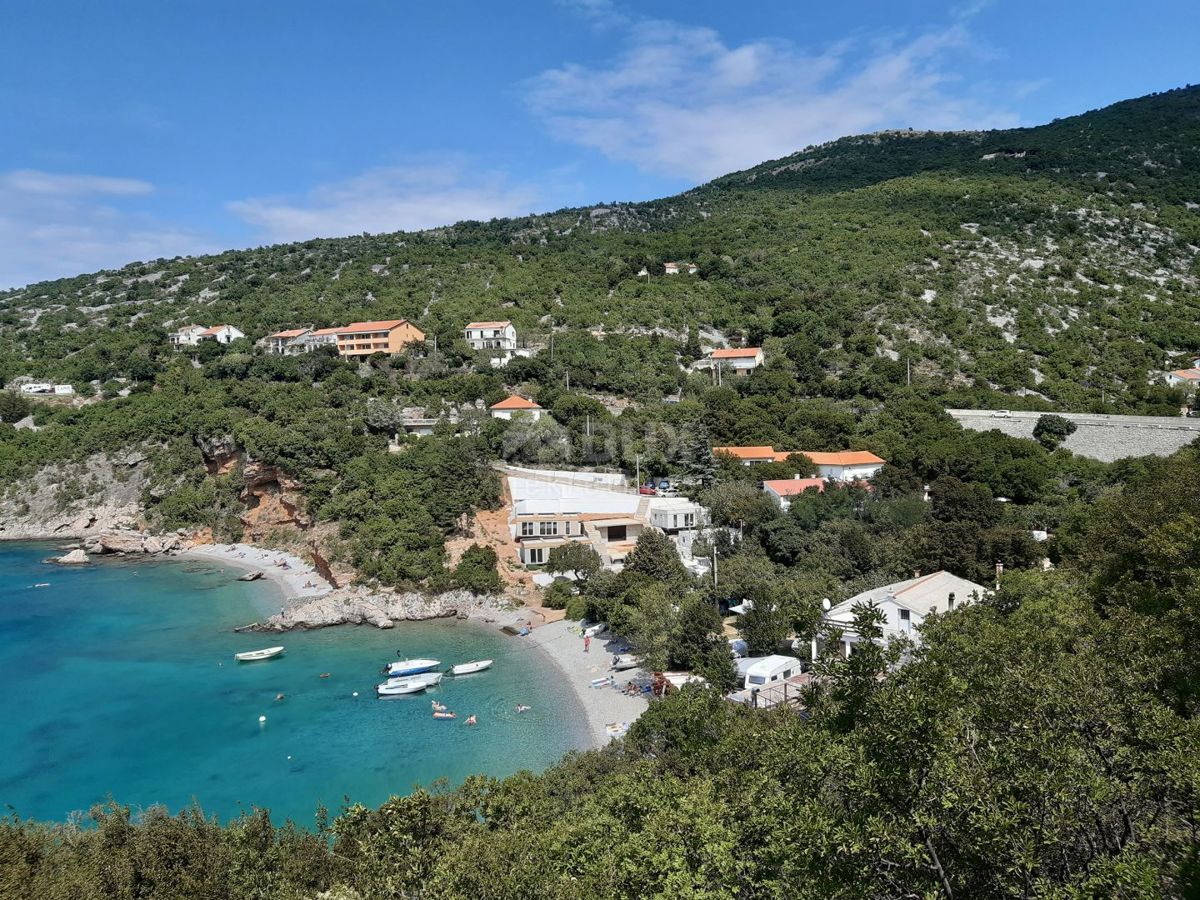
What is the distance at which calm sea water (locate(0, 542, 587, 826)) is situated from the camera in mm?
16641

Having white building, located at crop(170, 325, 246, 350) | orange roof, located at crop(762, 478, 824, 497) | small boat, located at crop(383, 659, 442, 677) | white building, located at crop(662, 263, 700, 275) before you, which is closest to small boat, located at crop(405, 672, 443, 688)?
small boat, located at crop(383, 659, 442, 677)

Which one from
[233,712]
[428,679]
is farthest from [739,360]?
[233,712]

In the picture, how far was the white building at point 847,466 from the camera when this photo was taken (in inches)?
1270

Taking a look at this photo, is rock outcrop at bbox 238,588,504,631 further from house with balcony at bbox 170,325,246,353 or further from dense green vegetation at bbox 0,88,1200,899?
house with balcony at bbox 170,325,246,353

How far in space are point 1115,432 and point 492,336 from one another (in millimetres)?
37493

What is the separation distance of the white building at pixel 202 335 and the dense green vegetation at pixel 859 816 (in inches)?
2074

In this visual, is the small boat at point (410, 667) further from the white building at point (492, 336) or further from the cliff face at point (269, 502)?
the white building at point (492, 336)

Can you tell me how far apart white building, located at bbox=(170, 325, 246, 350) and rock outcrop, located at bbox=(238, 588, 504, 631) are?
36.7 metres

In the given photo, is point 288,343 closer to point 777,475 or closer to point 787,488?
point 777,475

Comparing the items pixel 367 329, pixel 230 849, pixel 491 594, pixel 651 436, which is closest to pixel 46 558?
pixel 367 329

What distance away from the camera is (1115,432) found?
3209cm

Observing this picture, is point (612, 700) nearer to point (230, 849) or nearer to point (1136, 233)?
point (230, 849)

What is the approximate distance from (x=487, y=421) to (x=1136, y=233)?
54.7 m

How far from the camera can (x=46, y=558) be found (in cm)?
3706
